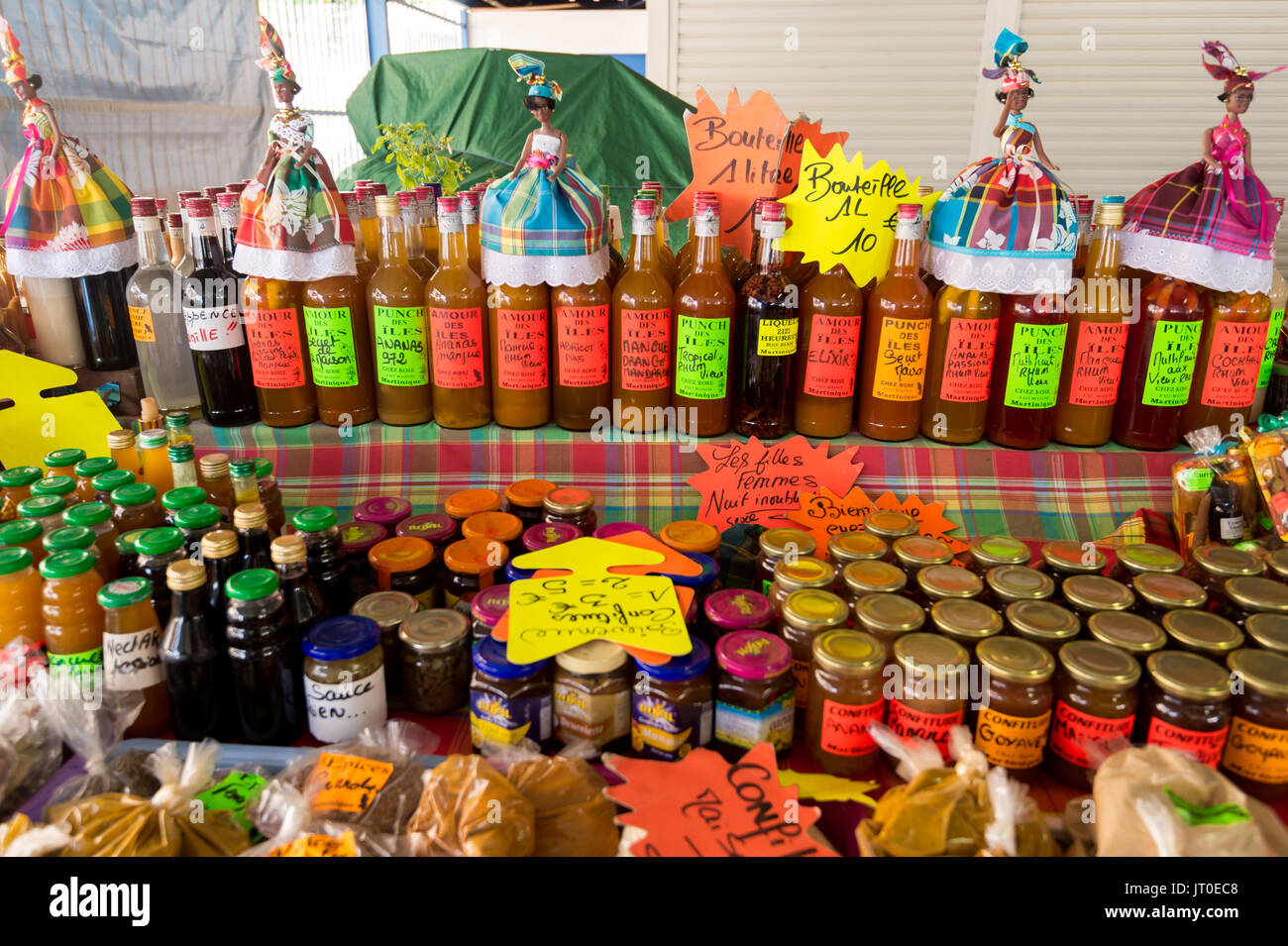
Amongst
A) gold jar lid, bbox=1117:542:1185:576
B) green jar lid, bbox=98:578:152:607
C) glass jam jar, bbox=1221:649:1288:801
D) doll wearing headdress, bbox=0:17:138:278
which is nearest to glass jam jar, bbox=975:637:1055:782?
glass jam jar, bbox=1221:649:1288:801

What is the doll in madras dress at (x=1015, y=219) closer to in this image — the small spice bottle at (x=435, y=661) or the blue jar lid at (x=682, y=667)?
the blue jar lid at (x=682, y=667)

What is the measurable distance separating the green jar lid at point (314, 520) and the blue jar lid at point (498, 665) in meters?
0.35

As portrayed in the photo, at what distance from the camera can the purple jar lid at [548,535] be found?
4.28 feet

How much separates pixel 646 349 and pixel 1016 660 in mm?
828

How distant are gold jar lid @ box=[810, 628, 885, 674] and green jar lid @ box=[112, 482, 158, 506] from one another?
102 centimetres

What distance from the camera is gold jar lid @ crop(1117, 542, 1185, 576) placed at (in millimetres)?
1238

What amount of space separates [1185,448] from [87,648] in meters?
1.88

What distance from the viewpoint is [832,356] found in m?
1.52

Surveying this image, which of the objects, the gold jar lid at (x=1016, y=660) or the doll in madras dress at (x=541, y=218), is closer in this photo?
the gold jar lid at (x=1016, y=660)

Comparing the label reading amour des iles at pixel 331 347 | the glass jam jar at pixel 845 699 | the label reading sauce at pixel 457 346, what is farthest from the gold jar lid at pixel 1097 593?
the label reading amour des iles at pixel 331 347

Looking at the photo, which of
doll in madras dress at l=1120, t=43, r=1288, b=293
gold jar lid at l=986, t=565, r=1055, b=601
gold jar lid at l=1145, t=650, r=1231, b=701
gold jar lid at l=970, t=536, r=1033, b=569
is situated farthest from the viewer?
doll in madras dress at l=1120, t=43, r=1288, b=293

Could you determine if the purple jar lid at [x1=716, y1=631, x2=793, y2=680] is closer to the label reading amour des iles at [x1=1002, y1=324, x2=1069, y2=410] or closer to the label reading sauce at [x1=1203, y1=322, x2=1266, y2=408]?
the label reading amour des iles at [x1=1002, y1=324, x2=1069, y2=410]

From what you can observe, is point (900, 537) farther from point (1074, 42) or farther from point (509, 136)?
point (509, 136)

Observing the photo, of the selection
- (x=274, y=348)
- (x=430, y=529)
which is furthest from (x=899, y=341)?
(x=274, y=348)
